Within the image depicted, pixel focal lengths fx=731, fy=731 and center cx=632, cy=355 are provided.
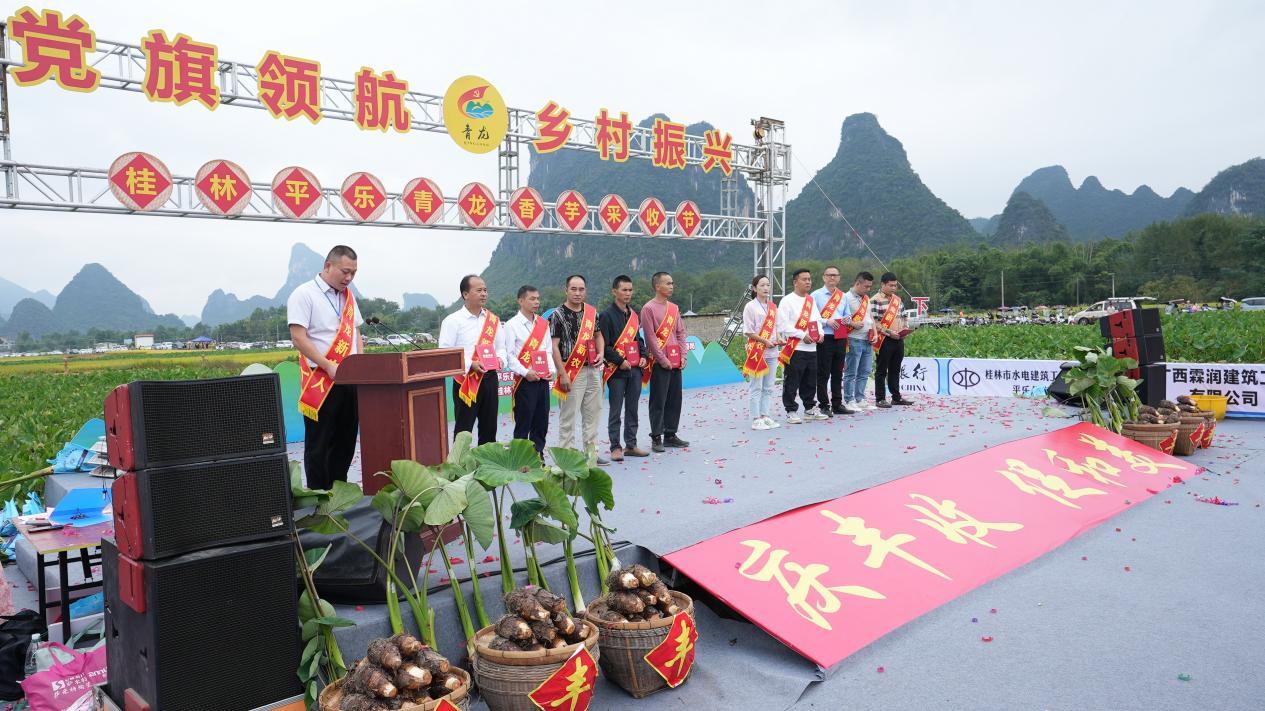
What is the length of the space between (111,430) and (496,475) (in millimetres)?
1036

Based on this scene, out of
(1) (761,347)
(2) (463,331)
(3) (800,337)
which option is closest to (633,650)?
(2) (463,331)

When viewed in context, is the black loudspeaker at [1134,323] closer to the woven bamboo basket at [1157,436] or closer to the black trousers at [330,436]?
the woven bamboo basket at [1157,436]

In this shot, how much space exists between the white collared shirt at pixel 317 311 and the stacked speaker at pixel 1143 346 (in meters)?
6.19

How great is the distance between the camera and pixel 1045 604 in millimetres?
2945

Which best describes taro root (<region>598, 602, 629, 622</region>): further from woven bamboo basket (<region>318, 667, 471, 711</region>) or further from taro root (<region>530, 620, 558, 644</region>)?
woven bamboo basket (<region>318, 667, 471, 711</region>)

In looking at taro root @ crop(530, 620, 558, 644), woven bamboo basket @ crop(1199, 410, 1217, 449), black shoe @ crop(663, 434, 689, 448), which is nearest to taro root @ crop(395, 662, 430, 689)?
taro root @ crop(530, 620, 558, 644)

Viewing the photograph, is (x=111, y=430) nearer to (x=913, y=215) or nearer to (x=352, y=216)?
(x=352, y=216)

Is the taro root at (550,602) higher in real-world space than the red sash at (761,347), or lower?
lower

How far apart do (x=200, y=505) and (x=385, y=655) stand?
2.00 feet

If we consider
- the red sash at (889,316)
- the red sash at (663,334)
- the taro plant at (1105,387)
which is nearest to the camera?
the red sash at (663,334)

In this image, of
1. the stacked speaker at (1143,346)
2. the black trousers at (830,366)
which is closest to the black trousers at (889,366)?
the black trousers at (830,366)

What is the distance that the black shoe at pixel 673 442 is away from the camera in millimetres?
5660

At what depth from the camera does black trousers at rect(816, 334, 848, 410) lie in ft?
22.4

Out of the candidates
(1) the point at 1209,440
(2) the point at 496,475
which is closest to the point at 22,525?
(2) the point at 496,475
